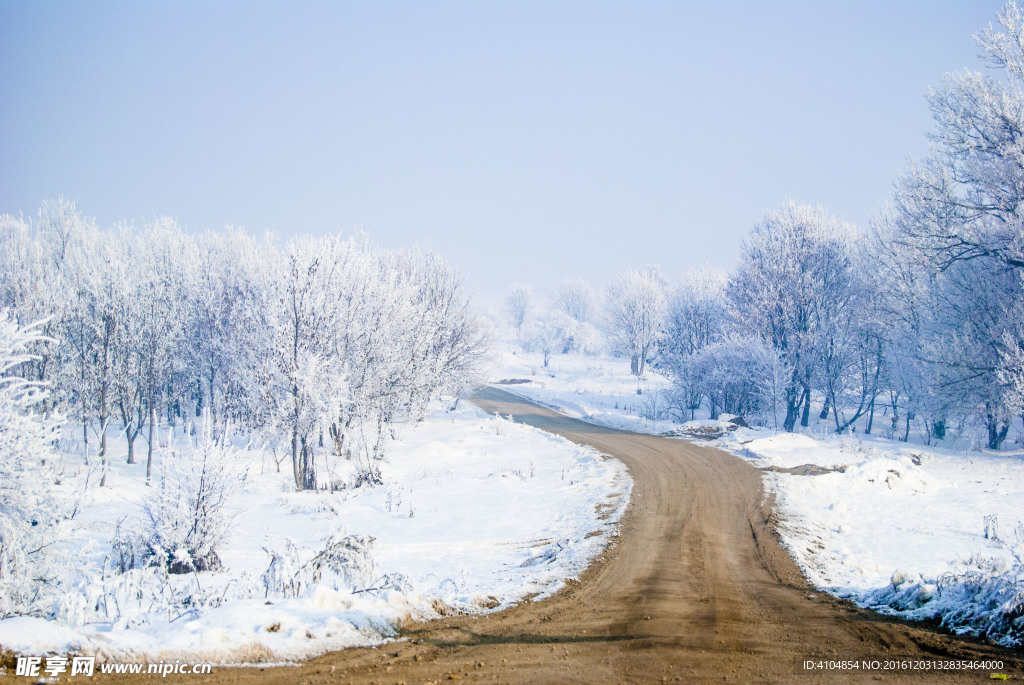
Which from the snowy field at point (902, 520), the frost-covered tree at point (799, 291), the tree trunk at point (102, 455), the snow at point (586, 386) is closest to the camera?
the snowy field at point (902, 520)

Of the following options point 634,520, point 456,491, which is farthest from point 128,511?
point 634,520

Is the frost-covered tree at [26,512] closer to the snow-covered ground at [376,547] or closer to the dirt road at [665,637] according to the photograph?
the snow-covered ground at [376,547]

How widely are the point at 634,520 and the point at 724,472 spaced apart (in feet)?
26.0

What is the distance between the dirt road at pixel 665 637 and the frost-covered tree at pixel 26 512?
6.91 meters

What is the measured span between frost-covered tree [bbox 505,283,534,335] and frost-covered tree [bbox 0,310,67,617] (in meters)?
104

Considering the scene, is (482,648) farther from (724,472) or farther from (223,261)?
(223,261)

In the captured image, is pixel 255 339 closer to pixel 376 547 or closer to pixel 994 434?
pixel 376 547

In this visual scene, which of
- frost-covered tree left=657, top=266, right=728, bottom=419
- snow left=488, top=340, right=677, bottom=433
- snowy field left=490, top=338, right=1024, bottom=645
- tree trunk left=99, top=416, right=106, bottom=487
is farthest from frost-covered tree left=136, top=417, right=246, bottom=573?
frost-covered tree left=657, top=266, right=728, bottom=419

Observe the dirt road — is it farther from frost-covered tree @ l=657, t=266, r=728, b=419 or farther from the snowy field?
frost-covered tree @ l=657, t=266, r=728, b=419

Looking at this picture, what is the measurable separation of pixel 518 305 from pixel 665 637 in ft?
361

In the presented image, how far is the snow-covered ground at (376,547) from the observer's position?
5.98 metres

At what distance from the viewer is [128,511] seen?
755 inches

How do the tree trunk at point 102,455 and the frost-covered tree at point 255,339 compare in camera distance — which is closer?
the frost-covered tree at point 255,339

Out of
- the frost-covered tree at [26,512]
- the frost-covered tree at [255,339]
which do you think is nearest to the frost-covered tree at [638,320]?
the frost-covered tree at [255,339]
